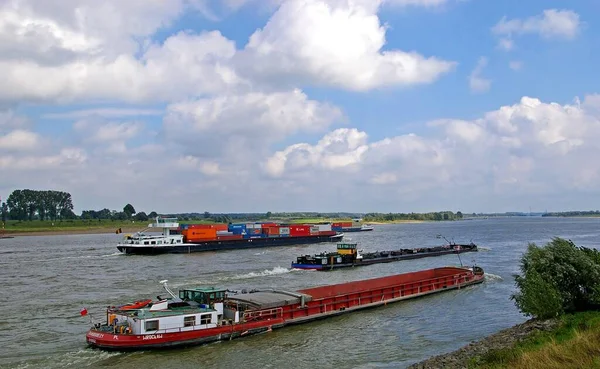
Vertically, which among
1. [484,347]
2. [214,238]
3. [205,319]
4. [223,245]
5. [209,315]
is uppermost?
[214,238]

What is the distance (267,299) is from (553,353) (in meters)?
18.4

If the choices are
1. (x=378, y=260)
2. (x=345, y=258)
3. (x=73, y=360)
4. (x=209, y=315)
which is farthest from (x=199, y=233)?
(x=73, y=360)

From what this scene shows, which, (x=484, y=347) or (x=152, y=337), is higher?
(x=152, y=337)

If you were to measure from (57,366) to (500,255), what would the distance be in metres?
71.8

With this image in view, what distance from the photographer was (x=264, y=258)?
3201 inches

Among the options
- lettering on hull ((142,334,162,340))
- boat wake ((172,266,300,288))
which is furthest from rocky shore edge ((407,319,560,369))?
boat wake ((172,266,300,288))

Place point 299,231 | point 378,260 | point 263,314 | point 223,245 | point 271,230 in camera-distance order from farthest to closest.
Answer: point 299,231 → point 271,230 → point 223,245 → point 378,260 → point 263,314

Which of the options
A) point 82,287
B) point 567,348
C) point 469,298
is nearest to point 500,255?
point 469,298

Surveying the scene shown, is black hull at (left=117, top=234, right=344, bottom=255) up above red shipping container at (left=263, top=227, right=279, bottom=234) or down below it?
below

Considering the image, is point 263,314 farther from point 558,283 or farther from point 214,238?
point 214,238

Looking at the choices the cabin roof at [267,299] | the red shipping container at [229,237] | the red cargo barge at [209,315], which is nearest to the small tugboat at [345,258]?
the red cargo barge at [209,315]

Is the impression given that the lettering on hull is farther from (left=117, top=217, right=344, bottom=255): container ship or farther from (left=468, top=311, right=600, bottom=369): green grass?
(left=117, top=217, right=344, bottom=255): container ship

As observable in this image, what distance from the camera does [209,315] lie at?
93.9 feet

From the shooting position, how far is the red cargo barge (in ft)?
86.9
